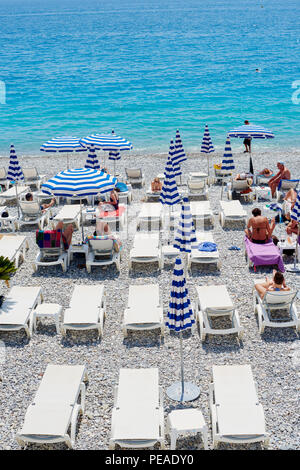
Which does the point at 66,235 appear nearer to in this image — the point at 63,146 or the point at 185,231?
the point at 185,231

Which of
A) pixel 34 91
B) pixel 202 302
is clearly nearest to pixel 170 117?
pixel 34 91

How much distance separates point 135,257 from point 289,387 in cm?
533

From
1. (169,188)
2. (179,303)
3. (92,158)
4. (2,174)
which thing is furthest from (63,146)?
(179,303)

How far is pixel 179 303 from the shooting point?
8.18 metres

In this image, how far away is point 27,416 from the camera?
7.59 meters

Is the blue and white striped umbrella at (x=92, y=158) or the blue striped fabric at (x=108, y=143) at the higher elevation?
the blue striped fabric at (x=108, y=143)

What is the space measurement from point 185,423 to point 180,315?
64.5 inches

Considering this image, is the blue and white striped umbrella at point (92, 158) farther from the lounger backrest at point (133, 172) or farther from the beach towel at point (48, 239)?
the beach towel at point (48, 239)

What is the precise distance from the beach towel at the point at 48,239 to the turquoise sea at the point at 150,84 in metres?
19.3

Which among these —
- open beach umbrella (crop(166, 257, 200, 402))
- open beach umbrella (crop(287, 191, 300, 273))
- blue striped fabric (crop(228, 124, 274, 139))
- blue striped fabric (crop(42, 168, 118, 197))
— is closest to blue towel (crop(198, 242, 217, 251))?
open beach umbrella (crop(287, 191, 300, 273))

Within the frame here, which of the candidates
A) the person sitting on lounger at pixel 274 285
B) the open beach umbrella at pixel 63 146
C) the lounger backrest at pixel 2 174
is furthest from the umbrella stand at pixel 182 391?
the lounger backrest at pixel 2 174

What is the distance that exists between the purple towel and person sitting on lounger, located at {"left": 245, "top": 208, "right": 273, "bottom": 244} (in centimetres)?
27

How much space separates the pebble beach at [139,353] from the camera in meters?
7.96

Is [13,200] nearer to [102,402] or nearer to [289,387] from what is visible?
[102,402]
